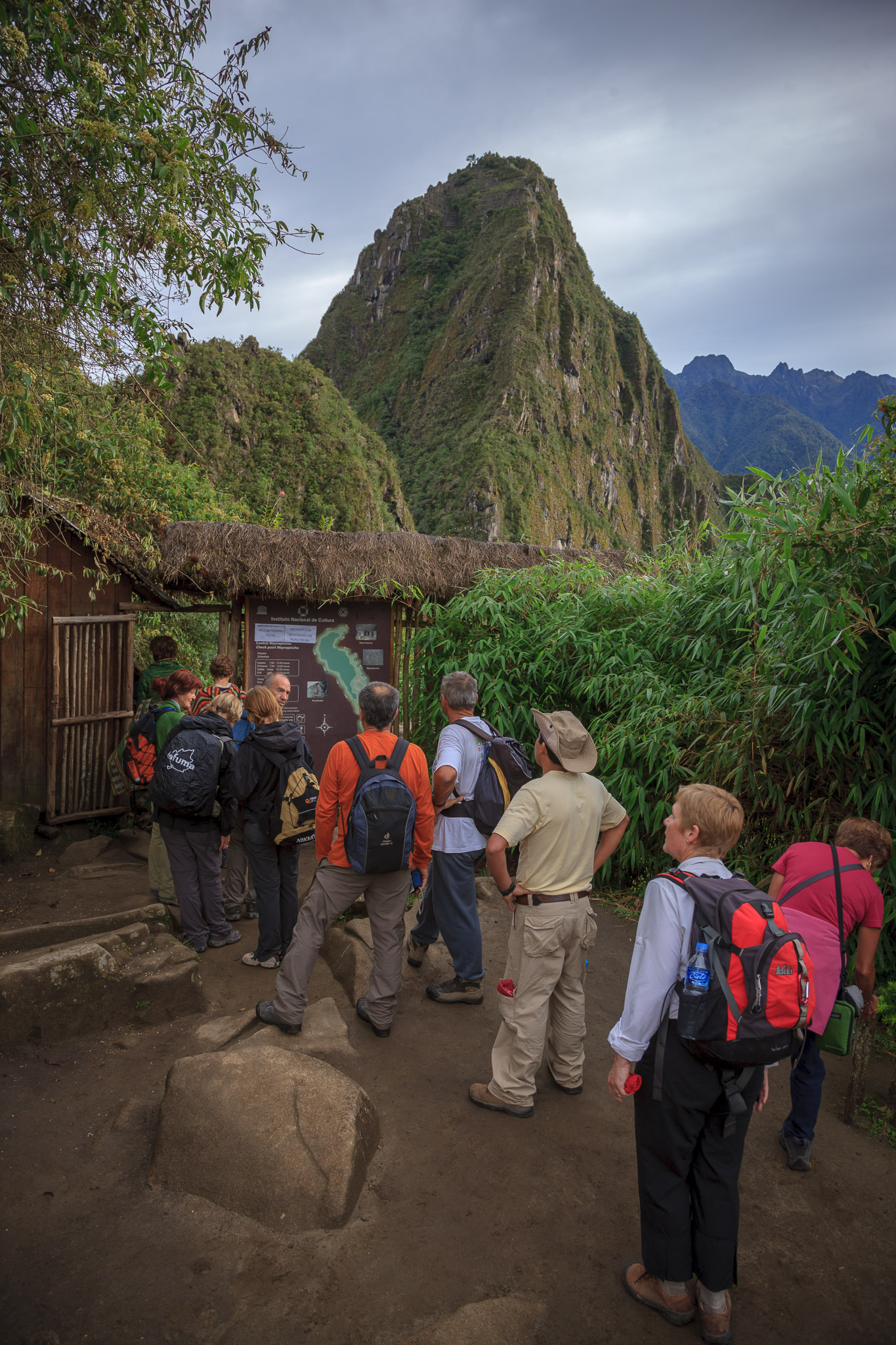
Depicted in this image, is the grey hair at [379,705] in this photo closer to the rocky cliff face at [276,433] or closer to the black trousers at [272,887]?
the black trousers at [272,887]

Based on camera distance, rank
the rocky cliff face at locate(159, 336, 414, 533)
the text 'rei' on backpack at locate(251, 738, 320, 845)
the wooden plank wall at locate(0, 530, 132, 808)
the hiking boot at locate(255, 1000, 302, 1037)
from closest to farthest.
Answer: the hiking boot at locate(255, 1000, 302, 1037)
the text 'rei' on backpack at locate(251, 738, 320, 845)
the wooden plank wall at locate(0, 530, 132, 808)
the rocky cliff face at locate(159, 336, 414, 533)

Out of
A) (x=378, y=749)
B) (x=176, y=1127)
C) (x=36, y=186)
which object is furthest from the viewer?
(x=36, y=186)

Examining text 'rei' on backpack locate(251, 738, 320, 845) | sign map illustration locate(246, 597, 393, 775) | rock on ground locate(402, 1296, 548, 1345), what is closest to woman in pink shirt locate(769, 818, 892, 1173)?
rock on ground locate(402, 1296, 548, 1345)

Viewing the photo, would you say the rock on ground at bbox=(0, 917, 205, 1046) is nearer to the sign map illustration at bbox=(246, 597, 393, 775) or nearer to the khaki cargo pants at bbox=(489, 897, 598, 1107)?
the khaki cargo pants at bbox=(489, 897, 598, 1107)

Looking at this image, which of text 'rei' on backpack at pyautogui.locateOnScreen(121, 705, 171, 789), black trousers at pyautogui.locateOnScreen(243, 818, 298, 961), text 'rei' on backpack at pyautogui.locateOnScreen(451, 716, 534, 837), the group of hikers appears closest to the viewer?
the group of hikers

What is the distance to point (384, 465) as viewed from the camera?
120 feet

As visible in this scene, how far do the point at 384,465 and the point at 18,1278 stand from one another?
36666 mm

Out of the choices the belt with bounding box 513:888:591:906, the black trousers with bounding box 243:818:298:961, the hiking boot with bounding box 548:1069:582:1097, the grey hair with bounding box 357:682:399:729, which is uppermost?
the grey hair with bounding box 357:682:399:729

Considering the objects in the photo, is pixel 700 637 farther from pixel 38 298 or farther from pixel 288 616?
pixel 38 298

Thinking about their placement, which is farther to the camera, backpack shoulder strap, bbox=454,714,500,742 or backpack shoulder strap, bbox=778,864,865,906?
backpack shoulder strap, bbox=454,714,500,742

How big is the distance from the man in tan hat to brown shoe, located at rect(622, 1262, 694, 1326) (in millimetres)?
792

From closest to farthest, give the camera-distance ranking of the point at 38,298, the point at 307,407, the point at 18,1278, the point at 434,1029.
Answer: the point at 18,1278, the point at 434,1029, the point at 38,298, the point at 307,407

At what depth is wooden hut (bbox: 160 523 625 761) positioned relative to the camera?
6273mm

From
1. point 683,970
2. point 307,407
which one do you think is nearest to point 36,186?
point 683,970
